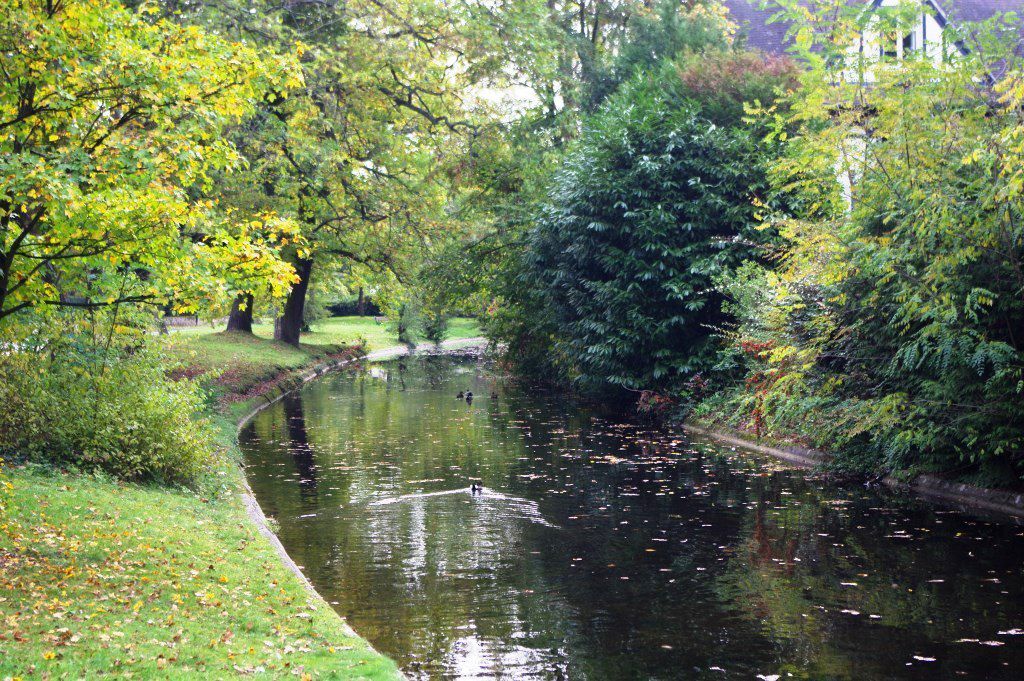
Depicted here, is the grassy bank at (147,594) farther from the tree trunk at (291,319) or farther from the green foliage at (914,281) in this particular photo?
the tree trunk at (291,319)

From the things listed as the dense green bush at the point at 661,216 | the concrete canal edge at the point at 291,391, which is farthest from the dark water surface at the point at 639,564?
the dense green bush at the point at 661,216

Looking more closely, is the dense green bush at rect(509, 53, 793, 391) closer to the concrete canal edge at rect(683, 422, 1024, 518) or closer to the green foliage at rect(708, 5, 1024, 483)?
the concrete canal edge at rect(683, 422, 1024, 518)

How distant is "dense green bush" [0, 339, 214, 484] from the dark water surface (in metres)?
1.93

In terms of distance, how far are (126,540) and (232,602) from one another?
1971 mm

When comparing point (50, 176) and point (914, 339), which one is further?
point (914, 339)

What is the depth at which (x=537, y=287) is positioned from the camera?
30.7 m

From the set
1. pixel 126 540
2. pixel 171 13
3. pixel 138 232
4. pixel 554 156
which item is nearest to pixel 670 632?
pixel 126 540

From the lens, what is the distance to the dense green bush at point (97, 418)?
13148 mm

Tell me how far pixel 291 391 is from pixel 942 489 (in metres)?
23.0

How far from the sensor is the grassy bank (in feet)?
22.2

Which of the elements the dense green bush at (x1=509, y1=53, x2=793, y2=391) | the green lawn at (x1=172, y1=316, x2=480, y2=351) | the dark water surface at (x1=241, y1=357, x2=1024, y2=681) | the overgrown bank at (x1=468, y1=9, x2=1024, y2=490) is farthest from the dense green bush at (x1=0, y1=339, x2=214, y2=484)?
the green lawn at (x1=172, y1=316, x2=480, y2=351)

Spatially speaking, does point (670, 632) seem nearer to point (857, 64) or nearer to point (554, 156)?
point (857, 64)

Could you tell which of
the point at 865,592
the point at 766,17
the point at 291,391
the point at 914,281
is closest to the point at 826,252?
the point at 914,281

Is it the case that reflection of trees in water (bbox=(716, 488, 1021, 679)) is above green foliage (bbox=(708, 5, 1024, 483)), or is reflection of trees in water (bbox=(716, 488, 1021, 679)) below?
below
